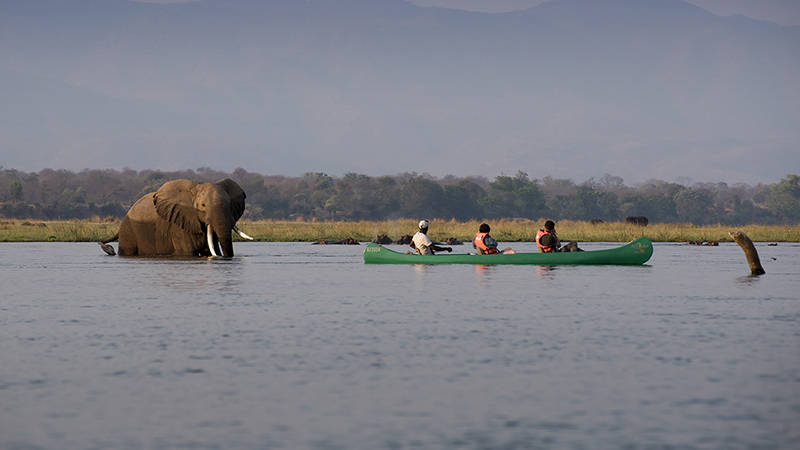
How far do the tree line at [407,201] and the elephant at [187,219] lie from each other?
3437 inches

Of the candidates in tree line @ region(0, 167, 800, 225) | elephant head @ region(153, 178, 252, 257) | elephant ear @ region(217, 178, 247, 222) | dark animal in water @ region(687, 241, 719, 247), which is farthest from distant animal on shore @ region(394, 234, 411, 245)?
tree line @ region(0, 167, 800, 225)

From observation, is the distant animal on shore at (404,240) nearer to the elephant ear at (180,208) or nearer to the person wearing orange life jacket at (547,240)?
the elephant ear at (180,208)

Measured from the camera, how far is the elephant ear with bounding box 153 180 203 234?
3288 cm

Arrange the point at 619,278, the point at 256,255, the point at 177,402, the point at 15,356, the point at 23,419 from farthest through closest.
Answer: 1. the point at 256,255
2. the point at 619,278
3. the point at 15,356
4. the point at 177,402
5. the point at 23,419

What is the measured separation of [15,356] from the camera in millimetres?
12602

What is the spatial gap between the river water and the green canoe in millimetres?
5233

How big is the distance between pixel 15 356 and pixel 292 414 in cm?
470

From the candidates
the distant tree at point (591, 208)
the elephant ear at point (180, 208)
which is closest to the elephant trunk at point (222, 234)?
the elephant ear at point (180, 208)

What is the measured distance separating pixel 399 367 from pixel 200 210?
2174 cm

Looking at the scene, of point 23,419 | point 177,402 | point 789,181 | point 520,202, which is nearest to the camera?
point 23,419

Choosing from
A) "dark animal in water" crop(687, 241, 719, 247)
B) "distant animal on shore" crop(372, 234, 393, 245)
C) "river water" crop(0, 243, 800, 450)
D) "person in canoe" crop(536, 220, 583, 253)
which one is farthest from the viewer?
"distant animal on shore" crop(372, 234, 393, 245)

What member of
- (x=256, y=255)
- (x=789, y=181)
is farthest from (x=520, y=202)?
(x=256, y=255)

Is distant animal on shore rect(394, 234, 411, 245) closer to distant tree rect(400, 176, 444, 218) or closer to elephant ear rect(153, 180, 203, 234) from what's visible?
elephant ear rect(153, 180, 203, 234)

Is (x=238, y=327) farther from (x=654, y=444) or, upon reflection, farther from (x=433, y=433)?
(x=654, y=444)
